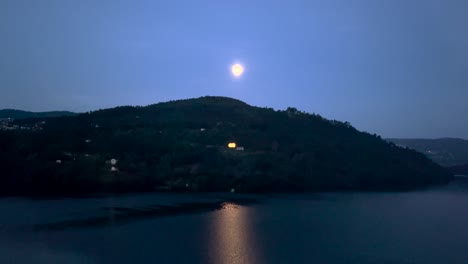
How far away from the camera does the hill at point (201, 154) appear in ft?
143

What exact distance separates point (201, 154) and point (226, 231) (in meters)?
26.4

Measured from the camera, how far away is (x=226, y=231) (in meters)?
25.8

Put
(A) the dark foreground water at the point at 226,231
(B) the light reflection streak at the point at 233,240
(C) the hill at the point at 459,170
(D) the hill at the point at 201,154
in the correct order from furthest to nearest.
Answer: (C) the hill at the point at 459,170 → (D) the hill at the point at 201,154 → (A) the dark foreground water at the point at 226,231 → (B) the light reflection streak at the point at 233,240

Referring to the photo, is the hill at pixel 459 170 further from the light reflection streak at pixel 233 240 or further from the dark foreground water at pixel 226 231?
the light reflection streak at pixel 233 240

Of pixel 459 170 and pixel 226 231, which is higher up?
pixel 459 170

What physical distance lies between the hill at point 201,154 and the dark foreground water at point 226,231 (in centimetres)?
652

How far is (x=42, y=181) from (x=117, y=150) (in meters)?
10.3

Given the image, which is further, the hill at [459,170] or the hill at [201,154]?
the hill at [459,170]

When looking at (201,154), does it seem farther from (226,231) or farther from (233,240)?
(233,240)

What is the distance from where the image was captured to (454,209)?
38281mm

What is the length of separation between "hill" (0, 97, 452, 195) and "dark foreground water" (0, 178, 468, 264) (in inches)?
257

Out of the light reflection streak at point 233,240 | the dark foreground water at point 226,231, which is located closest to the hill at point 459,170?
the dark foreground water at point 226,231

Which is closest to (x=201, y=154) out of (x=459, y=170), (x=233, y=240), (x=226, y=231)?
(x=226, y=231)

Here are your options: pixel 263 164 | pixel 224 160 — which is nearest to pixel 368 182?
pixel 263 164
